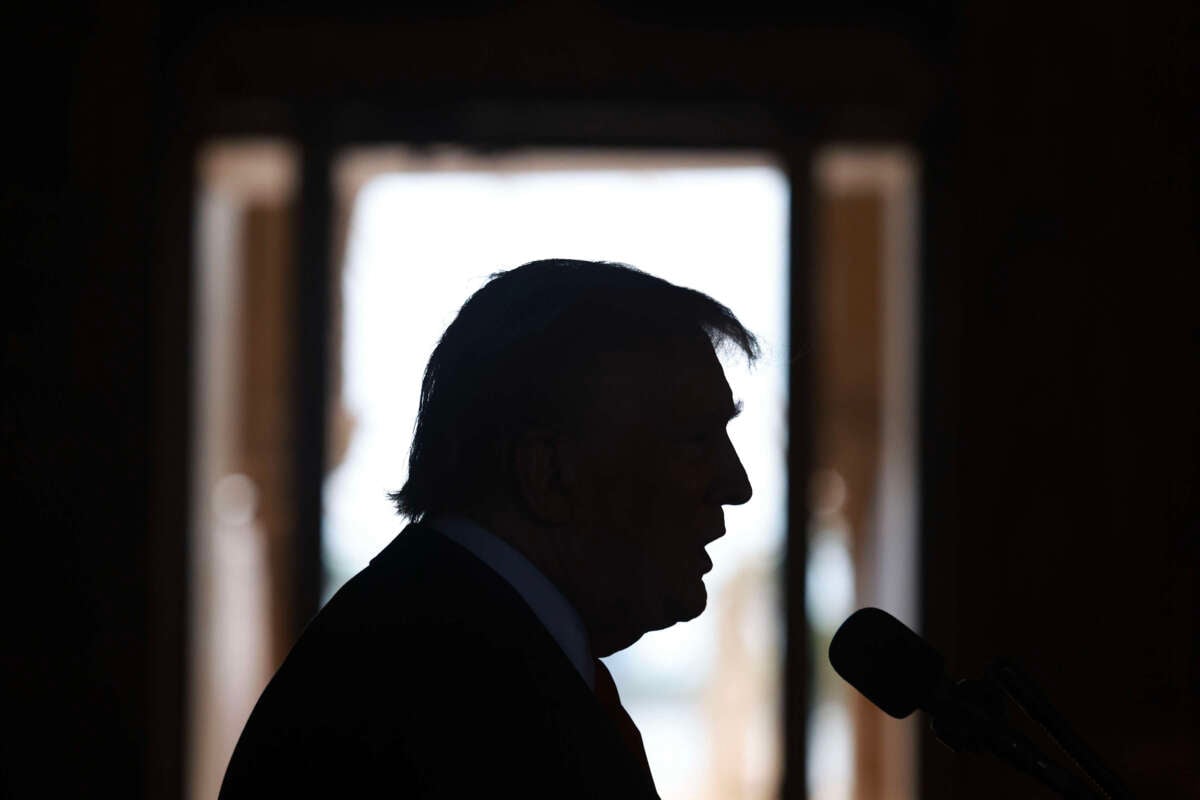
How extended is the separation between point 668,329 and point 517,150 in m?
3.26

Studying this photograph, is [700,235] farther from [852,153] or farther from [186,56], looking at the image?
[186,56]

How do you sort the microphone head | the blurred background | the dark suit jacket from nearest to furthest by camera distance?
the dark suit jacket → the microphone head → the blurred background

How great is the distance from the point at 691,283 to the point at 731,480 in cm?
283

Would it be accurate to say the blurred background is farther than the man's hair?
Yes

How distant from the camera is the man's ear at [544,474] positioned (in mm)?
1236

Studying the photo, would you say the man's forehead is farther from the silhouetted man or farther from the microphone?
the microphone

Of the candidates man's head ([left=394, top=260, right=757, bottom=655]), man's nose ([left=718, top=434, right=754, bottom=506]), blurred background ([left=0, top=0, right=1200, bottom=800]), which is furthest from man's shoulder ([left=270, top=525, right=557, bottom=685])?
blurred background ([left=0, top=0, right=1200, bottom=800])

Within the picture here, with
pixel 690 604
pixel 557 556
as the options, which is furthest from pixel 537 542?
pixel 690 604

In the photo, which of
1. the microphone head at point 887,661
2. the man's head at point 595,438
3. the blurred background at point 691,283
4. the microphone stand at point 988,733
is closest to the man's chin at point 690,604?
the man's head at point 595,438

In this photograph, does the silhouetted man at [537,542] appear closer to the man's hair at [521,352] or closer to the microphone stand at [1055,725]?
the man's hair at [521,352]

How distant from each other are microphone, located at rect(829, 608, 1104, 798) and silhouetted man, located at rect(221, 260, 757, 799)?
16 centimetres

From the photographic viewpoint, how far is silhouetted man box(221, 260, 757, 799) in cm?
105

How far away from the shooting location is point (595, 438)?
1.24 meters

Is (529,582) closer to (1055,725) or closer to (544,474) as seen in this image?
(544,474)
